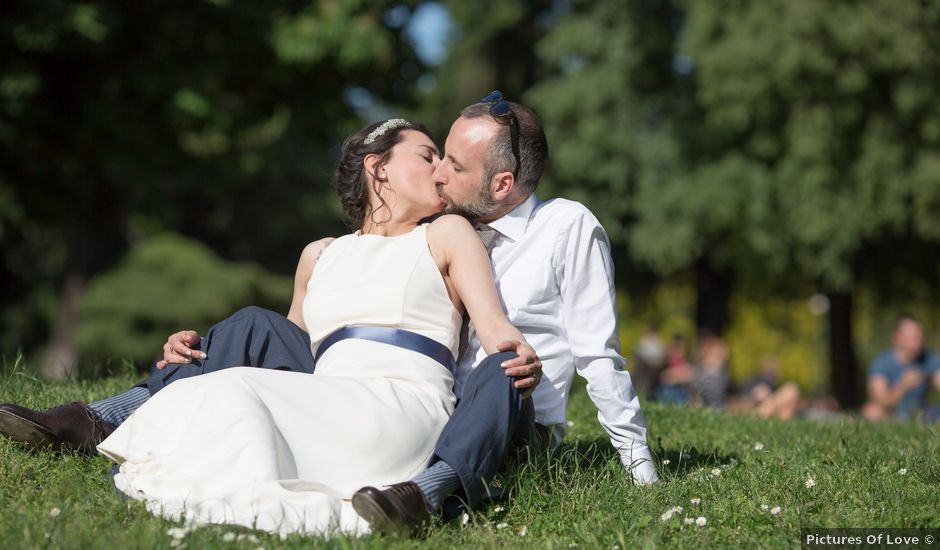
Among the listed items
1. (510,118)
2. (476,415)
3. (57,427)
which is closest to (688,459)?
(476,415)

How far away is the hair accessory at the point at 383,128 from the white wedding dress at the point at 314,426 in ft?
2.40

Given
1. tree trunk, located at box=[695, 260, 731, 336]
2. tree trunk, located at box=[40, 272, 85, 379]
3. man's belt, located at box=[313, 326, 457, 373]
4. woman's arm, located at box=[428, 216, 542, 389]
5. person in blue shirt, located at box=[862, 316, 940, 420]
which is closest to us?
woman's arm, located at box=[428, 216, 542, 389]

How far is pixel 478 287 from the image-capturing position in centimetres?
424

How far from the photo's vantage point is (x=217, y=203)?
29812 mm

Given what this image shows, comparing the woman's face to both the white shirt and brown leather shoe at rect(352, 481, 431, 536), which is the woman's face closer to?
the white shirt

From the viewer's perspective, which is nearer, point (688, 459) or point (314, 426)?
point (314, 426)

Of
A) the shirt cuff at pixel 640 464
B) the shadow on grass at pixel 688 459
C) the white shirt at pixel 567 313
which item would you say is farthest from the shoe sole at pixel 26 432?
the shadow on grass at pixel 688 459

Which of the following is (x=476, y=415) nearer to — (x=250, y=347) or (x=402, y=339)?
(x=402, y=339)

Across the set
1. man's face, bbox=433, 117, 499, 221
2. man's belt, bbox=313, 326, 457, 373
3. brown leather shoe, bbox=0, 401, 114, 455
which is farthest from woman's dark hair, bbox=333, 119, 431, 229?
brown leather shoe, bbox=0, 401, 114, 455

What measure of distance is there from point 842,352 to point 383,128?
19.1m

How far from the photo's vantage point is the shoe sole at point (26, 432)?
4.23 metres

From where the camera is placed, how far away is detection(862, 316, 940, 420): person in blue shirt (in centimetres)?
1295

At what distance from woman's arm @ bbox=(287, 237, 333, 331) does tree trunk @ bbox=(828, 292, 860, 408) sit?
18.5 m

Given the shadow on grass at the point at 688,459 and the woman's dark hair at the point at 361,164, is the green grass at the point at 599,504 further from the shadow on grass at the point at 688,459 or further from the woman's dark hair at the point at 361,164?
the woman's dark hair at the point at 361,164
